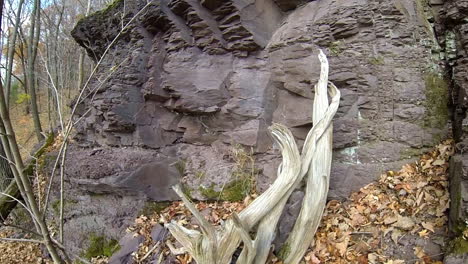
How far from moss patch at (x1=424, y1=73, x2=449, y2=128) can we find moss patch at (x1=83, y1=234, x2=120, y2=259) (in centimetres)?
528

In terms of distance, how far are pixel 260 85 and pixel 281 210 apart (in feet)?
7.86

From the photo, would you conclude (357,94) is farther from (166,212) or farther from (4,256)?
(4,256)

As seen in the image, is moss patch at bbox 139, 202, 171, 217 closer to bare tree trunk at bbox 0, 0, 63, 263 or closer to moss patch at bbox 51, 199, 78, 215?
moss patch at bbox 51, 199, 78, 215

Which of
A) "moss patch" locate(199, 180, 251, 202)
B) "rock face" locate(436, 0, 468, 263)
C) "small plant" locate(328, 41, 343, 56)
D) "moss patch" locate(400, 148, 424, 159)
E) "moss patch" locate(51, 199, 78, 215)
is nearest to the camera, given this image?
"rock face" locate(436, 0, 468, 263)

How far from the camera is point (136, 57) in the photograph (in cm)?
588

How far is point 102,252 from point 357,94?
16.2 ft

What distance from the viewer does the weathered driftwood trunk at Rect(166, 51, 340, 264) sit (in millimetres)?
3314

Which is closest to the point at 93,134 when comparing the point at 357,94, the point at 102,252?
the point at 102,252

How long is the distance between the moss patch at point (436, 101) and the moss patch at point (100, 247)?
5.28 metres

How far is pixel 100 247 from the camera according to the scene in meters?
5.04

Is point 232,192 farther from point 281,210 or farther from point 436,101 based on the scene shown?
point 436,101

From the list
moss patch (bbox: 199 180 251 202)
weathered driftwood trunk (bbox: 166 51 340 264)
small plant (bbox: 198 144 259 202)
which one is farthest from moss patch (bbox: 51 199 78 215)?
weathered driftwood trunk (bbox: 166 51 340 264)

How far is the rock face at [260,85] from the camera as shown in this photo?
433 centimetres

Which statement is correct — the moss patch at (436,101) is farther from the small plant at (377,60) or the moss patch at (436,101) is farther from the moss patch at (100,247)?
the moss patch at (100,247)
